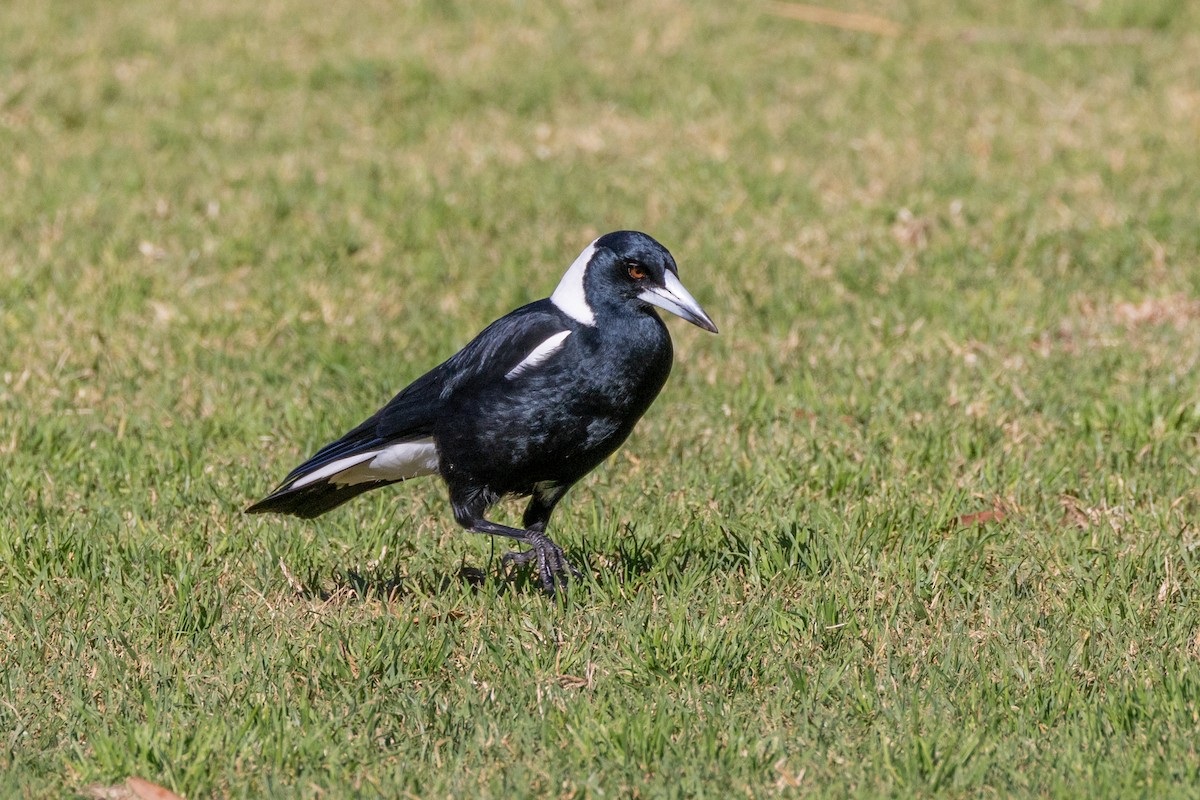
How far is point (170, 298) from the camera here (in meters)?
6.84

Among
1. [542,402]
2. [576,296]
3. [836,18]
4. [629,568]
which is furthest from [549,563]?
[836,18]

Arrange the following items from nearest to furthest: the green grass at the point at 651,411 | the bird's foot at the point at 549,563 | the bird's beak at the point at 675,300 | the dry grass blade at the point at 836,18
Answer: the green grass at the point at 651,411, the bird's beak at the point at 675,300, the bird's foot at the point at 549,563, the dry grass blade at the point at 836,18

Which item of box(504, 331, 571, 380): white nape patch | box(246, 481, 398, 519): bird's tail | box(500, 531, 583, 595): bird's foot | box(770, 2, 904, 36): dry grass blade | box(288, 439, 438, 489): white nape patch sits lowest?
box(500, 531, 583, 595): bird's foot

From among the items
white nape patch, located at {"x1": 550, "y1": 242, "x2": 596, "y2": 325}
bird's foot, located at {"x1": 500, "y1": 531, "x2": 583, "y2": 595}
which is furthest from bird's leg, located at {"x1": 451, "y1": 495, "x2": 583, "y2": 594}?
white nape patch, located at {"x1": 550, "y1": 242, "x2": 596, "y2": 325}

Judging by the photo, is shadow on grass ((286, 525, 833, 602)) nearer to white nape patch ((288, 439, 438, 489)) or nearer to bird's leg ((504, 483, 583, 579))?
bird's leg ((504, 483, 583, 579))

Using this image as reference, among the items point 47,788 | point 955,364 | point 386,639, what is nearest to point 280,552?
point 386,639

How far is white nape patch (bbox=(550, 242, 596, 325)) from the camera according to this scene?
420 cm

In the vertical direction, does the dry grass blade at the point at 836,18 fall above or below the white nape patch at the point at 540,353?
above

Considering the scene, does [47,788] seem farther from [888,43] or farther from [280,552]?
[888,43]

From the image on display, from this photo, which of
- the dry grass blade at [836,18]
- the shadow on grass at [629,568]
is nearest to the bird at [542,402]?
the shadow on grass at [629,568]

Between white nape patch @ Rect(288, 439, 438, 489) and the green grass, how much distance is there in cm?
23

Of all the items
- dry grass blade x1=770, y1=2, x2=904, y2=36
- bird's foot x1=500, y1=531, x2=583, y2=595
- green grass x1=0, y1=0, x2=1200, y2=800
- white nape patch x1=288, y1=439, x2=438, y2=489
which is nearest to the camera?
green grass x1=0, y1=0, x2=1200, y2=800

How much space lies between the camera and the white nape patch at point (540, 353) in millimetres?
4141

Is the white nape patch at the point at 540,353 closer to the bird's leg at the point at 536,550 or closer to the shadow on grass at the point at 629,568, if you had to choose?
the bird's leg at the point at 536,550
